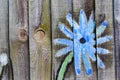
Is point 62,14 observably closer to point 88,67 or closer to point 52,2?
point 52,2

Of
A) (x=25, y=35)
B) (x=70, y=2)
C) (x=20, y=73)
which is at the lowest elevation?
(x=20, y=73)

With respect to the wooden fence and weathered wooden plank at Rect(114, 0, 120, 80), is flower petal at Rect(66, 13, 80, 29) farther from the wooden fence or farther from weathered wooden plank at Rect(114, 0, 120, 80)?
weathered wooden plank at Rect(114, 0, 120, 80)

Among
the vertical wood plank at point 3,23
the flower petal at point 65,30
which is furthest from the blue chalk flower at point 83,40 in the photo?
the vertical wood plank at point 3,23

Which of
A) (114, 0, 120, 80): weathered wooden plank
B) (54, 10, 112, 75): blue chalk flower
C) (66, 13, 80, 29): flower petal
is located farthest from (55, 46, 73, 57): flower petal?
(114, 0, 120, 80): weathered wooden plank

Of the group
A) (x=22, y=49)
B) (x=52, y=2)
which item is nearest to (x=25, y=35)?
(x=22, y=49)

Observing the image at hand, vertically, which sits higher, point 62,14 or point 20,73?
point 62,14

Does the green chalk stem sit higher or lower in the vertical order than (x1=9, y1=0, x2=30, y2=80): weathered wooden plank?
lower

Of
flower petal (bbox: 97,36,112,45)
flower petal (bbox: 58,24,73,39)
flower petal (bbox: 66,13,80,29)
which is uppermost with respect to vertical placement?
flower petal (bbox: 66,13,80,29)
